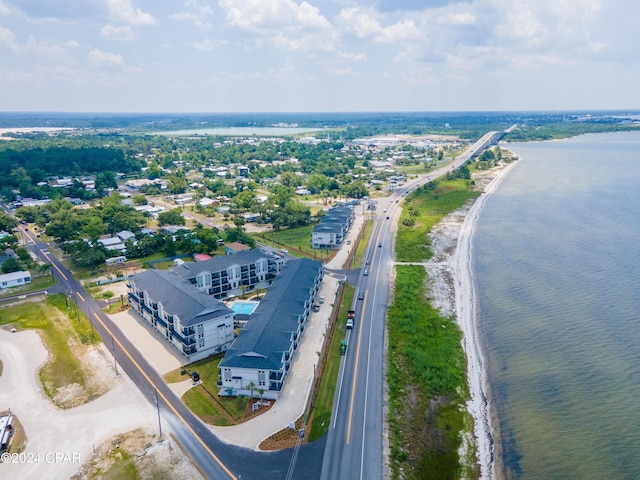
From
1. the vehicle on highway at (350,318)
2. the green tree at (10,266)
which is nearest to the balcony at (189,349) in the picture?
the vehicle on highway at (350,318)

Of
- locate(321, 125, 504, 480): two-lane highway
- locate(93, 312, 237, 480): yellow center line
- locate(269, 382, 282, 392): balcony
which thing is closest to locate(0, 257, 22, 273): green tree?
locate(93, 312, 237, 480): yellow center line

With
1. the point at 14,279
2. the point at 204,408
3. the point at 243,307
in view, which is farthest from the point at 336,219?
the point at 204,408

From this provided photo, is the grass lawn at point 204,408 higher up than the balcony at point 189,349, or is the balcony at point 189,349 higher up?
the balcony at point 189,349

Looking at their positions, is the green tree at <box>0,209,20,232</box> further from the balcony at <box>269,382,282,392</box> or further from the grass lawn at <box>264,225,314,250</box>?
the balcony at <box>269,382,282,392</box>

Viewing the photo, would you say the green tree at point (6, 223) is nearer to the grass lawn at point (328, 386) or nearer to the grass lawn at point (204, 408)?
the grass lawn at point (204, 408)

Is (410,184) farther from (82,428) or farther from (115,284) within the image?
(82,428)

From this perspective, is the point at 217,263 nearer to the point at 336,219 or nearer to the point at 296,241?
the point at 296,241
